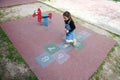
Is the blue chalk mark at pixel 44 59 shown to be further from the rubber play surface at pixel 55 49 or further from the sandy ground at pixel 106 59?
the sandy ground at pixel 106 59

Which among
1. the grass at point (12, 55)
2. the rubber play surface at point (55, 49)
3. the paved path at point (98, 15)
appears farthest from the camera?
the paved path at point (98, 15)

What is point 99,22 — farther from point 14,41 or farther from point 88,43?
point 14,41

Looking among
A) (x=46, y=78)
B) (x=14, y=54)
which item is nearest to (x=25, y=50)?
(x=14, y=54)

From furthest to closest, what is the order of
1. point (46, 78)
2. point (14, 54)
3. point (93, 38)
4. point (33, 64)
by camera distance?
point (93, 38), point (14, 54), point (33, 64), point (46, 78)

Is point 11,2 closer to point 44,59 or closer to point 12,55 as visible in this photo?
point 12,55

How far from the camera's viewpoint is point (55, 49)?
361cm

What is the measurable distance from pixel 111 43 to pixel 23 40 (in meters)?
2.87

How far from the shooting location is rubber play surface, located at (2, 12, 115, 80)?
2.98 m

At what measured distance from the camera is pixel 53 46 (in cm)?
371

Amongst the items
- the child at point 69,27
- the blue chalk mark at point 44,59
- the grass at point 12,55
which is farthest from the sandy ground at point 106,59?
the child at point 69,27

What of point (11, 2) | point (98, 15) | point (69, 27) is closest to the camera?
point (69, 27)

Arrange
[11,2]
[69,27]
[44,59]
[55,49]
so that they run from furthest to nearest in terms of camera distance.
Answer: [11,2]
[55,49]
[69,27]
[44,59]

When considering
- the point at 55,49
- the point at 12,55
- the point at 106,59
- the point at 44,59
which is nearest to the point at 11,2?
the point at 12,55

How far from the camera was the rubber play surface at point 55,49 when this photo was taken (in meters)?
2.98
